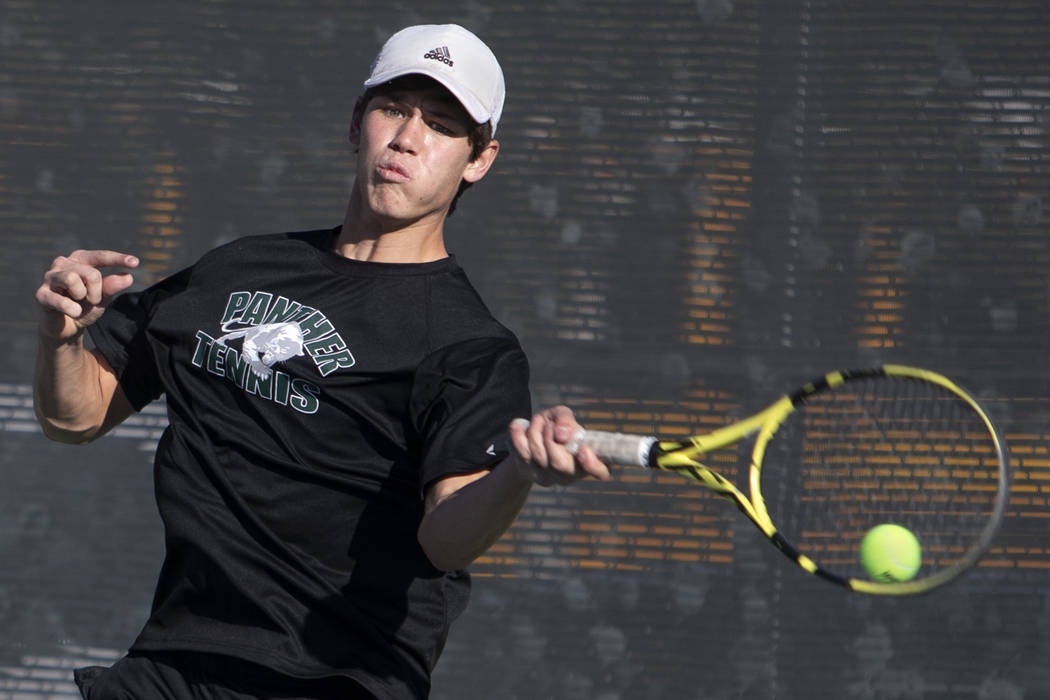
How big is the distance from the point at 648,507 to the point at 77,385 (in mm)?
1522

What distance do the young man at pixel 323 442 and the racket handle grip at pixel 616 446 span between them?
159mm

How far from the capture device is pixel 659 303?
301cm

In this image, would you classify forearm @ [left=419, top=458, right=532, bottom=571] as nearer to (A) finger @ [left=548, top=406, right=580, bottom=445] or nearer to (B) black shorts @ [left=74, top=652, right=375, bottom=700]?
(A) finger @ [left=548, top=406, right=580, bottom=445]

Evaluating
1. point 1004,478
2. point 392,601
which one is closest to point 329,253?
point 392,601

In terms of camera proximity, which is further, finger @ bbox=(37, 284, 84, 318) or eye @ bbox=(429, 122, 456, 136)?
eye @ bbox=(429, 122, 456, 136)

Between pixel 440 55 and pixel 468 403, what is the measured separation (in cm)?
49

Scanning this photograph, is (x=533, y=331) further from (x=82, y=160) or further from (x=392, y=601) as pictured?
(x=392, y=601)

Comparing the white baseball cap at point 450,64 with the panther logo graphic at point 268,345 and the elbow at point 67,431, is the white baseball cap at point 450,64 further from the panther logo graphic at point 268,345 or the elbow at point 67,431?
the elbow at point 67,431

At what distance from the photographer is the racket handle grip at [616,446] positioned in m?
1.34

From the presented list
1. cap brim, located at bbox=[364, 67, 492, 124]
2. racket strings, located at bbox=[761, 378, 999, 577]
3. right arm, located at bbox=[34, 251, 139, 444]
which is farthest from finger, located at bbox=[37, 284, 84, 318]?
racket strings, located at bbox=[761, 378, 999, 577]

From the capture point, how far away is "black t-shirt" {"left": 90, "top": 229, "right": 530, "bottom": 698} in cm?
158

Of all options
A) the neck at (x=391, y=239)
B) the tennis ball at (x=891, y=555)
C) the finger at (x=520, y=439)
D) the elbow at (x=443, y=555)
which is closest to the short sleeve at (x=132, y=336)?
the neck at (x=391, y=239)

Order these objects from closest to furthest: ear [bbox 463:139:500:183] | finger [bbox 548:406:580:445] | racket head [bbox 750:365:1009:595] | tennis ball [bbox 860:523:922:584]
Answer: finger [bbox 548:406:580:445] → racket head [bbox 750:365:1009:595] → tennis ball [bbox 860:523:922:584] → ear [bbox 463:139:500:183]

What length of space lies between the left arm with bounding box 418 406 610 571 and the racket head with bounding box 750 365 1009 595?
0.29 meters
